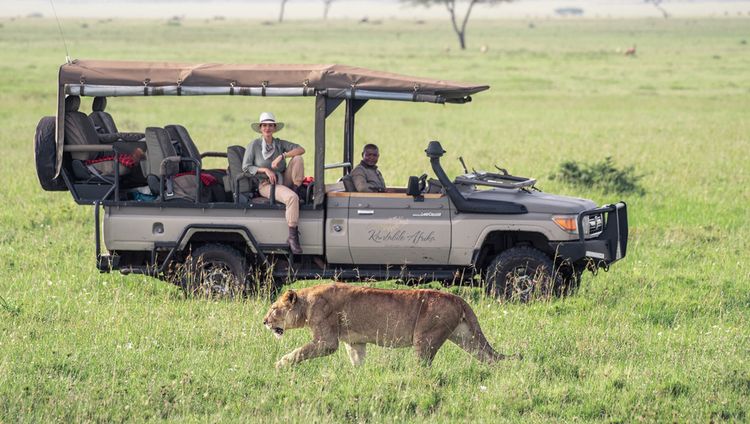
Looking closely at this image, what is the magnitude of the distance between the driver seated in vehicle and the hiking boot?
781 millimetres

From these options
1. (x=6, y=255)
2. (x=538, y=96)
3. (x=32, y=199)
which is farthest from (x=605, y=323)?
(x=538, y=96)

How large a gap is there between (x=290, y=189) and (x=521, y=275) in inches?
88.1

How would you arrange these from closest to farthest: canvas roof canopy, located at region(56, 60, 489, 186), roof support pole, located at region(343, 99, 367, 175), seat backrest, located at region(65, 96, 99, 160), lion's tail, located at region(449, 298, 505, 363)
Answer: lion's tail, located at region(449, 298, 505, 363)
canvas roof canopy, located at region(56, 60, 489, 186)
seat backrest, located at region(65, 96, 99, 160)
roof support pole, located at region(343, 99, 367, 175)

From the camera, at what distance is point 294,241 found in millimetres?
10922

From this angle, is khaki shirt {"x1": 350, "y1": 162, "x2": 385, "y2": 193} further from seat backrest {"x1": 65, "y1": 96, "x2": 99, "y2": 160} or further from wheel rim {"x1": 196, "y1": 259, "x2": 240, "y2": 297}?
seat backrest {"x1": 65, "y1": 96, "x2": 99, "y2": 160}

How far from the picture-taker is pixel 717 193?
1872cm

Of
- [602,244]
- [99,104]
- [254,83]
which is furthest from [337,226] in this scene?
[99,104]

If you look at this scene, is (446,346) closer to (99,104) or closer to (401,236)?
(401,236)

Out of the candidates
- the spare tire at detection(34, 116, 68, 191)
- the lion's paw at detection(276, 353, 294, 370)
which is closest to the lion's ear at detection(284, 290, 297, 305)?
the lion's paw at detection(276, 353, 294, 370)

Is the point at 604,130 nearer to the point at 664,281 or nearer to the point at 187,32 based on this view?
the point at 664,281

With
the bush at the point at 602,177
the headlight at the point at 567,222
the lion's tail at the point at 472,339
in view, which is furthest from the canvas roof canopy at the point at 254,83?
the bush at the point at 602,177

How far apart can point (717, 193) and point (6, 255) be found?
10.7 m

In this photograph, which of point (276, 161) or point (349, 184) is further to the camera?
point (349, 184)

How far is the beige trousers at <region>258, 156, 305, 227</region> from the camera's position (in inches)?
429
